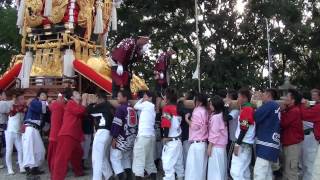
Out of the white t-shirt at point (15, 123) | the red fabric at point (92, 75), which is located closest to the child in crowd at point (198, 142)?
the white t-shirt at point (15, 123)

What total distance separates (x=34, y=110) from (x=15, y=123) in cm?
102

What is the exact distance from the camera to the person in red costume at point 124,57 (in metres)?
9.62

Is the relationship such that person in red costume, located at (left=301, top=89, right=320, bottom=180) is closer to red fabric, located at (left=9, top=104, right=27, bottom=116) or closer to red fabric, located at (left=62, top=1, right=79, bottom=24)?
red fabric, located at (left=9, top=104, right=27, bottom=116)

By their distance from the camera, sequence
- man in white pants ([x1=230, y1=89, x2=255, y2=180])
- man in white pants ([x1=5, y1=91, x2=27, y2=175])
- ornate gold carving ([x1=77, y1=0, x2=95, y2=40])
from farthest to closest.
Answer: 1. ornate gold carving ([x1=77, y1=0, x2=95, y2=40])
2. man in white pants ([x1=5, y1=91, x2=27, y2=175])
3. man in white pants ([x1=230, y1=89, x2=255, y2=180])

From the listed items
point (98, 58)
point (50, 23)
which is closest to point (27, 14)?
point (50, 23)

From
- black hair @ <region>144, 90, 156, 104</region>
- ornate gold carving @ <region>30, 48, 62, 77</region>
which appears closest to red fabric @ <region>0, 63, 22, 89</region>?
ornate gold carving @ <region>30, 48, 62, 77</region>

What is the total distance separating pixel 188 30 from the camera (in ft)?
65.4

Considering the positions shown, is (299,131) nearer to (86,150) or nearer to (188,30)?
(86,150)

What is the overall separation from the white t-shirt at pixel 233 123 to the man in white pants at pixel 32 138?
3.93 metres

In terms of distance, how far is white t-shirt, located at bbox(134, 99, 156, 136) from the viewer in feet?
25.8

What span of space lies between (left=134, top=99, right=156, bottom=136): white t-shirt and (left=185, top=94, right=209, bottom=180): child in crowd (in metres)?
0.81

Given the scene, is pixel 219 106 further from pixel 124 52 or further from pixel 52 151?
pixel 52 151

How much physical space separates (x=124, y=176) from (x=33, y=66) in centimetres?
656

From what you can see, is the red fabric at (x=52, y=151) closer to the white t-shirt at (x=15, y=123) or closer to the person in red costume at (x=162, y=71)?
the white t-shirt at (x=15, y=123)
